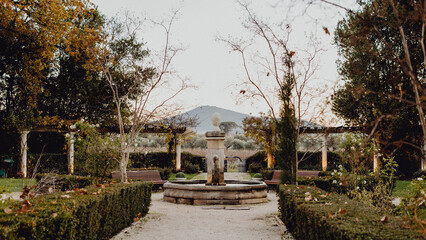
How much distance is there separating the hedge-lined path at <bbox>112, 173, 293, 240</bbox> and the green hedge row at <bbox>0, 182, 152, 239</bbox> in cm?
49

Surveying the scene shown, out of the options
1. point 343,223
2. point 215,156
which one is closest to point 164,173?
point 215,156

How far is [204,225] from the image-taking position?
25.6 feet

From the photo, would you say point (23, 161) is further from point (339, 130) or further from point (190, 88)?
point (339, 130)

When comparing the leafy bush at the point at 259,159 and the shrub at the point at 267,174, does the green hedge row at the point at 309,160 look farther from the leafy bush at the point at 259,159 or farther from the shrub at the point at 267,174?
the shrub at the point at 267,174

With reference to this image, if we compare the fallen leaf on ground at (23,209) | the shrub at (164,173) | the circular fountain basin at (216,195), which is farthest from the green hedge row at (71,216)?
the shrub at (164,173)

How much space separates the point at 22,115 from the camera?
1919 centimetres

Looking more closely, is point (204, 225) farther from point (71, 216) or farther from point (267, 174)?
point (267, 174)

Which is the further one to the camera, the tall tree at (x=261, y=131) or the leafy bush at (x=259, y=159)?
the leafy bush at (x=259, y=159)

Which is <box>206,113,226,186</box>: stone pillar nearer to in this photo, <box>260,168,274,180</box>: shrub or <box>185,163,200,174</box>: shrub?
<box>260,168,274,180</box>: shrub

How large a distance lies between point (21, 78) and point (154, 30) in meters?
10.7

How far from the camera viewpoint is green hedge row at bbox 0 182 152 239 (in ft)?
10.4

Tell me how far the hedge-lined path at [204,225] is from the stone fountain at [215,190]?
0.65m

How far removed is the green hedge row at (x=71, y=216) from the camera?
3.17 metres

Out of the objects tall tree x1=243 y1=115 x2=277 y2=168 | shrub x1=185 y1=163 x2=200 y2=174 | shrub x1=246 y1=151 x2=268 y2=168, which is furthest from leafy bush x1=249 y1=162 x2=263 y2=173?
shrub x1=185 y1=163 x2=200 y2=174
